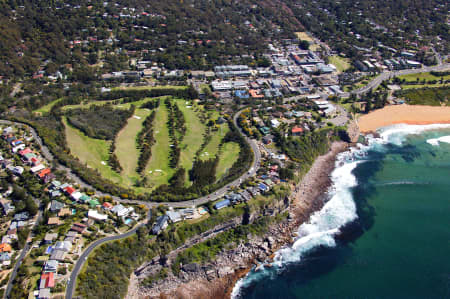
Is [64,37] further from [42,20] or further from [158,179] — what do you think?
[158,179]

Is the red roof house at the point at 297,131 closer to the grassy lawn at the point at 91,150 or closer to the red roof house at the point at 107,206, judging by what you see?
the grassy lawn at the point at 91,150

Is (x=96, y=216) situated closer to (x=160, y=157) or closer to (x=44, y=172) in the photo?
(x=44, y=172)

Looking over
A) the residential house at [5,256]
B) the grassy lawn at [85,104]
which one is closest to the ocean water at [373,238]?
the residential house at [5,256]

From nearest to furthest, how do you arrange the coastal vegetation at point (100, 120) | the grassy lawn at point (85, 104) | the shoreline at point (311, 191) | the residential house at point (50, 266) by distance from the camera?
the residential house at point (50, 266) → the shoreline at point (311, 191) → the coastal vegetation at point (100, 120) → the grassy lawn at point (85, 104)

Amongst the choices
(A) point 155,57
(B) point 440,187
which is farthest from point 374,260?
(A) point 155,57

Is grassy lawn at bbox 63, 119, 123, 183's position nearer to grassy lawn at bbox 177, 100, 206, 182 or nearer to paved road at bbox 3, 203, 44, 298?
grassy lawn at bbox 177, 100, 206, 182
